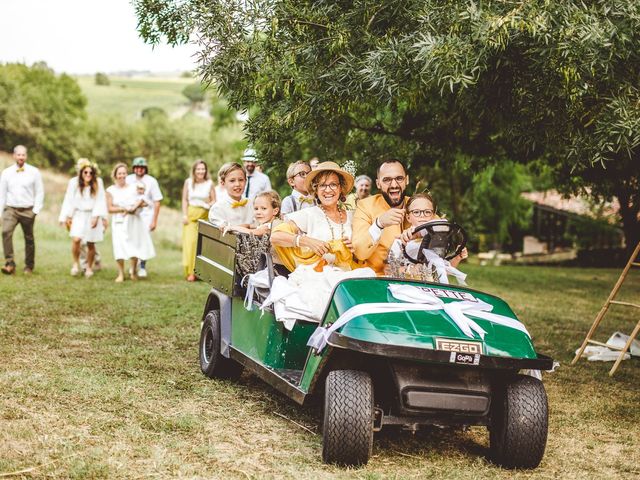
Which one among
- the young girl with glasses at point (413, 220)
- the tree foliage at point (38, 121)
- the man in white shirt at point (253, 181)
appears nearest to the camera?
the young girl with glasses at point (413, 220)

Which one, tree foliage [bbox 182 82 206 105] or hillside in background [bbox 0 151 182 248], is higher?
tree foliage [bbox 182 82 206 105]

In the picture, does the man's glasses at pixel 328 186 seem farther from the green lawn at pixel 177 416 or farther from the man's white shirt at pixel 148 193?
the man's white shirt at pixel 148 193

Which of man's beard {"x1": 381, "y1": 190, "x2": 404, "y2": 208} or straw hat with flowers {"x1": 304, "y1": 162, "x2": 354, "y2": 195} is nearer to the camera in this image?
straw hat with flowers {"x1": 304, "y1": 162, "x2": 354, "y2": 195}

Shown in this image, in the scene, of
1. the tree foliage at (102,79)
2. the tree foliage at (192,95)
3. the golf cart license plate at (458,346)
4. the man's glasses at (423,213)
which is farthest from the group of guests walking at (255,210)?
the tree foliage at (102,79)

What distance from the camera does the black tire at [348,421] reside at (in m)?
4.29

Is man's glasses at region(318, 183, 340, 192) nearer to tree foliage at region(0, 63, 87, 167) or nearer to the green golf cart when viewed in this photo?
the green golf cart

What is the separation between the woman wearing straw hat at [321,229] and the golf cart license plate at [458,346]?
4.78 feet

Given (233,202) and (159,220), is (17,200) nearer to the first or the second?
(233,202)

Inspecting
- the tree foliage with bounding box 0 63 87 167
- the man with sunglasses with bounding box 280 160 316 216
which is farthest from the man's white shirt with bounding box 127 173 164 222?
the tree foliage with bounding box 0 63 87 167

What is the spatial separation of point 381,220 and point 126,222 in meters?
7.61

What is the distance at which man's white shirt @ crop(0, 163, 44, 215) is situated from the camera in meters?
12.3

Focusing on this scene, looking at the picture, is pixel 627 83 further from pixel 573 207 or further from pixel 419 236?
pixel 573 207

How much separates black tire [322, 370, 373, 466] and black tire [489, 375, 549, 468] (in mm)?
770

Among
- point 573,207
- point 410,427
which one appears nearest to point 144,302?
point 410,427
